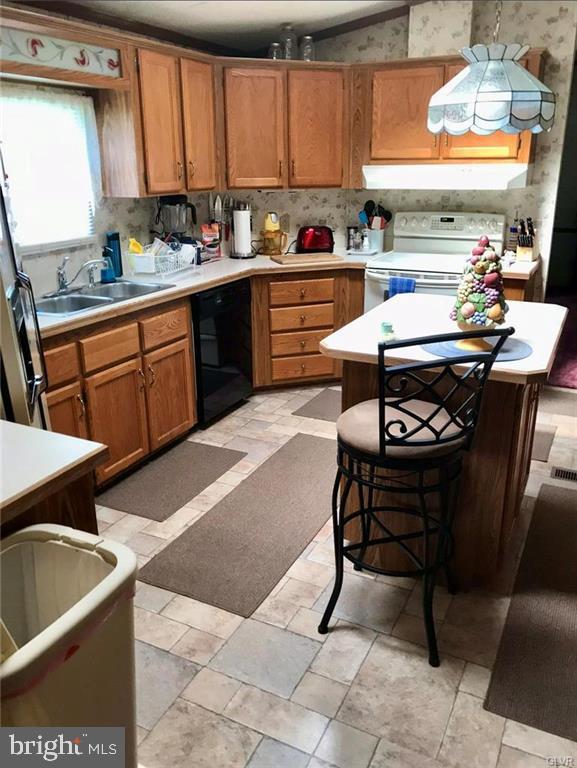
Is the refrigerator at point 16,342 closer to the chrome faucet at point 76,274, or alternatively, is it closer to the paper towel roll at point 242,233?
the chrome faucet at point 76,274

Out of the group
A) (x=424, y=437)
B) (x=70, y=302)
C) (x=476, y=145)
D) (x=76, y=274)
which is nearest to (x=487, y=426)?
(x=424, y=437)

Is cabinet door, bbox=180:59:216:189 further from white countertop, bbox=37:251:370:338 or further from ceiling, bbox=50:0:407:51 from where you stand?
white countertop, bbox=37:251:370:338

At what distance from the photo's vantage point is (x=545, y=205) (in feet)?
14.2

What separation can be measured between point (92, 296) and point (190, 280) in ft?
1.96

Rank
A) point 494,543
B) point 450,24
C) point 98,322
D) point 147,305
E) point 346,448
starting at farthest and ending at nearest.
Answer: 1. point 450,24
2. point 147,305
3. point 98,322
4. point 494,543
5. point 346,448

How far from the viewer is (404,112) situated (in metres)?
4.19

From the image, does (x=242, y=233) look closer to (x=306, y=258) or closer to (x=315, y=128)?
(x=306, y=258)

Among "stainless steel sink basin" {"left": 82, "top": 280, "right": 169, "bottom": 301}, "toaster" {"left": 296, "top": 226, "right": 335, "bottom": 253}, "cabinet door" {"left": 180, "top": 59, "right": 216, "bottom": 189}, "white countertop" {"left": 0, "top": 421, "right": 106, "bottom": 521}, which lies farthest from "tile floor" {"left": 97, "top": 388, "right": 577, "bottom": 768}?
"toaster" {"left": 296, "top": 226, "right": 335, "bottom": 253}

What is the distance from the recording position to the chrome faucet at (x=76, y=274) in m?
3.36

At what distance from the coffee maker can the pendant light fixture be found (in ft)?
7.75

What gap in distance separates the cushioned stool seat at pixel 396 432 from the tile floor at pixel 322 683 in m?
0.69

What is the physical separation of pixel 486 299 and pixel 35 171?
241 cm

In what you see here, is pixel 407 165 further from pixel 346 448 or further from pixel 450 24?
pixel 346 448

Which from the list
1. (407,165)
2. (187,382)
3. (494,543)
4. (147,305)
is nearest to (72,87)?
(147,305)
